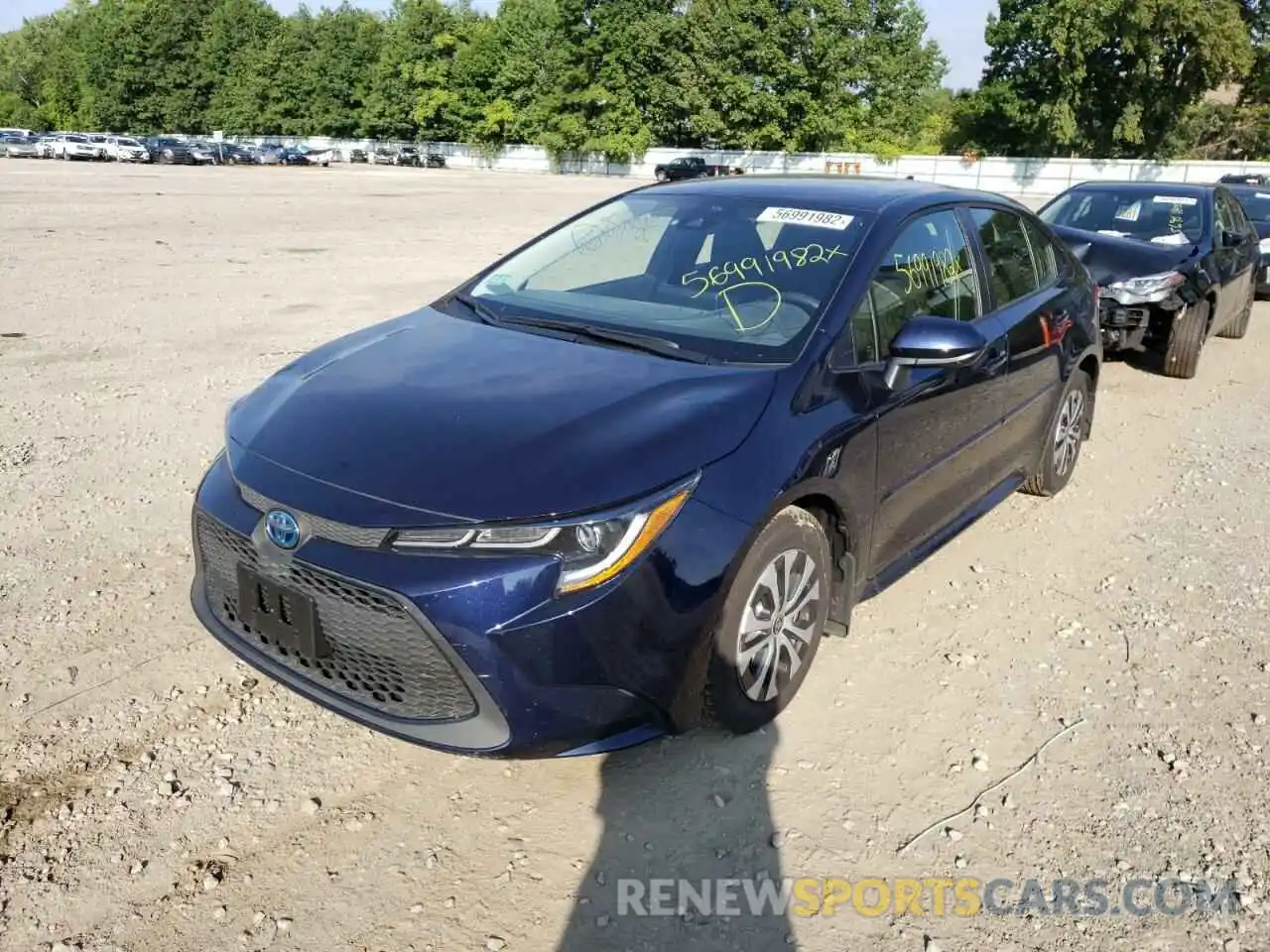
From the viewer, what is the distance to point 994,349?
13.5 ft

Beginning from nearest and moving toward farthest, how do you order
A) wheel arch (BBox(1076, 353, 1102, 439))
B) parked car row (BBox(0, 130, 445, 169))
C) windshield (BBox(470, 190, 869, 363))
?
1. windshield (BBox(470, 190, 869, 363))
2. wheel arch (BBox(1076, 353, 1102, 439))
3. parked car row (BBox(0, 130, 445, 169))

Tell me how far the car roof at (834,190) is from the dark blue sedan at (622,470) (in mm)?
21

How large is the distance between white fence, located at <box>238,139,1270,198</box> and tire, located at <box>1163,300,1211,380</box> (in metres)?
38.8

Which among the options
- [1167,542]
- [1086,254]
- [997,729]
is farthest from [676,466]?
[1086,254]

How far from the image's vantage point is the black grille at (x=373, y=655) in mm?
2484

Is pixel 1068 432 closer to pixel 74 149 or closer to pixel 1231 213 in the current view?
pixel 1231 213

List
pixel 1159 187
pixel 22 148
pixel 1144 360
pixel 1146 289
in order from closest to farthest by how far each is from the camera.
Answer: pixel 1146 289, pixel 1144 360, pixel 1159 187, pixel 22 148

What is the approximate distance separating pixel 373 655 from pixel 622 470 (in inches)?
31.9

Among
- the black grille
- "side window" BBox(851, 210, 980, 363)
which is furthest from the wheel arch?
the black grille

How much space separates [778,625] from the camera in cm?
308

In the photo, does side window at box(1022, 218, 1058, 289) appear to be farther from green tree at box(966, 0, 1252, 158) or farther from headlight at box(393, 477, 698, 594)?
green tree at box(966, 0, 1252, 158)

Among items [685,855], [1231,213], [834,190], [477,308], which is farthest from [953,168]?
[685,855]

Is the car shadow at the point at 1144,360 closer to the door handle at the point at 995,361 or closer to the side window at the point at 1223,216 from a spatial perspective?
the side window at the point at 1223,216

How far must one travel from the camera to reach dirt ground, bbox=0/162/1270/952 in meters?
2.46
